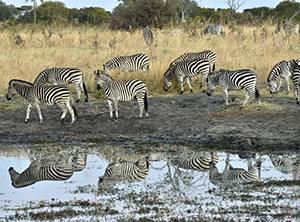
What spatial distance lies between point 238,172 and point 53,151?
3908 millimetres

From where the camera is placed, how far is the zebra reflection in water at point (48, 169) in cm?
713

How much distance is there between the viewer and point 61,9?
52.1 metres

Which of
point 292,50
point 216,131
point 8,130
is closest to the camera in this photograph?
point 216,131

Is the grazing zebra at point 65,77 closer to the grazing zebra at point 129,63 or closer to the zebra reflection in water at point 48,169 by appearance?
the grazing zebra at point 129,63

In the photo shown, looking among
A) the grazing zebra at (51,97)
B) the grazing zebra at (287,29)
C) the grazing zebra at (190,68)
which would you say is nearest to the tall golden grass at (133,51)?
the grazing zebra at (287,29)

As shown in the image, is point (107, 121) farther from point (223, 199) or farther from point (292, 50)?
point (292, 50)

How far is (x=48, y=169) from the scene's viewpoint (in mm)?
7641

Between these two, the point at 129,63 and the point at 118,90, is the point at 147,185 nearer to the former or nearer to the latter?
the point at 118,90

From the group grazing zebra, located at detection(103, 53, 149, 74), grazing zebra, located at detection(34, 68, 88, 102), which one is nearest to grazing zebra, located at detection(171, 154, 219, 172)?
grazing zebra, located at detection(34, 68, 88, 102)

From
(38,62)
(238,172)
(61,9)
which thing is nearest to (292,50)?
(38,62)

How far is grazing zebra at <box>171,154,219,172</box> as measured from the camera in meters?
7.59

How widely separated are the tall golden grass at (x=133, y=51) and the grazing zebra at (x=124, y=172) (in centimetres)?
719

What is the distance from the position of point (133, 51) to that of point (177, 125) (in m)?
9.47

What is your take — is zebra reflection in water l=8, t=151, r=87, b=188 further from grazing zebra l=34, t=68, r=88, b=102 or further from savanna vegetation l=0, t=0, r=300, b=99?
savanna vegetation l=0, t=0, r=300, b=99
